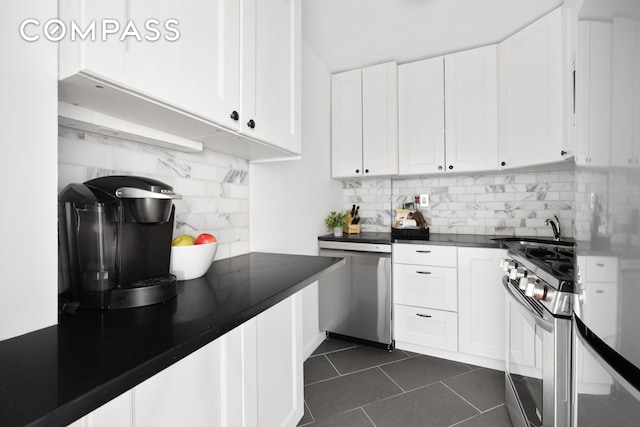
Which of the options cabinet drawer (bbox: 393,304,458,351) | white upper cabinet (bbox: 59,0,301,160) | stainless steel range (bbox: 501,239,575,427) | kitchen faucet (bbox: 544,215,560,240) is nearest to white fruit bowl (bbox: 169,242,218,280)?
white upper cabinet (bbox: 59,0,301,160)

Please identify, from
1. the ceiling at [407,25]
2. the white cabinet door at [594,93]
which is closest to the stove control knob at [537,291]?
the white cabinet door at [594,93]

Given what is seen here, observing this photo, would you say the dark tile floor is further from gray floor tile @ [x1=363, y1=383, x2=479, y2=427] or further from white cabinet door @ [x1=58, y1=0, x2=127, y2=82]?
white cabinet door @ [x1=58, y1=0, x2=127, y2=82]

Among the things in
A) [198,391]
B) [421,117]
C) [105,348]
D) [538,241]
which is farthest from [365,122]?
[105,348]

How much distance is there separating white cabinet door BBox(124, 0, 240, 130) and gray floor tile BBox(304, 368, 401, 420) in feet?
5.78

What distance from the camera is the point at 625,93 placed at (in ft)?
1.94

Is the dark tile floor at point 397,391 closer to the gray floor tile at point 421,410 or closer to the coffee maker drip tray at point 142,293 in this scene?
the gray floor tile at point 421,410

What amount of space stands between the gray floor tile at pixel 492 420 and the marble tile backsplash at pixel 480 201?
4.86ft

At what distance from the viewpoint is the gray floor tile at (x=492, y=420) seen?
1635 mm

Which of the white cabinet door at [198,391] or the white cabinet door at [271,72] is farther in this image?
the white cabinet door at [271,72]

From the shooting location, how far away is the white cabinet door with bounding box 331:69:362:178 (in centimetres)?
285

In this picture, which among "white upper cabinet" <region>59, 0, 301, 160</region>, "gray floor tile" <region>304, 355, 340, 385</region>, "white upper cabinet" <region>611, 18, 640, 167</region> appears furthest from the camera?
"gray floor tile" <region>304, 355, 340, 385</region>

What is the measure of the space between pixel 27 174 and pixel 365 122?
2.61 meters

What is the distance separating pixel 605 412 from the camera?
2.16 ft

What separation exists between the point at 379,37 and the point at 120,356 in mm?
2631
